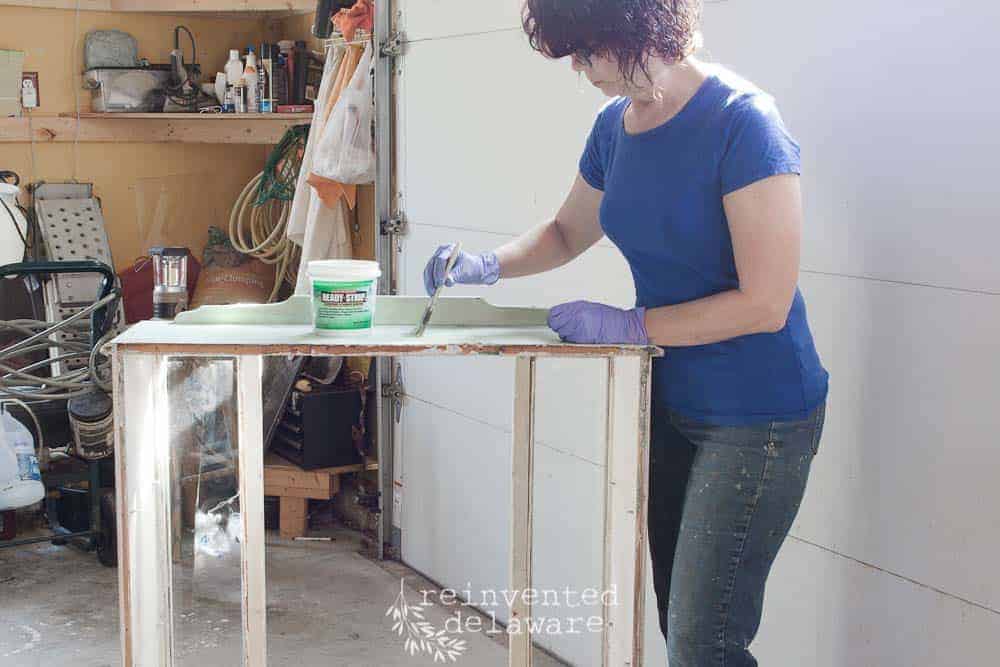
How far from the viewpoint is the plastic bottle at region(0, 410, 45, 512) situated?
3.27 m

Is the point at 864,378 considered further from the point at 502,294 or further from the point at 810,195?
the point at 502,294

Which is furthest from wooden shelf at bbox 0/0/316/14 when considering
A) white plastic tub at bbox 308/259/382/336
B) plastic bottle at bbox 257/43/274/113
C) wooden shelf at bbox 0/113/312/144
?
white plastic tub at bbox 308/259/382/336

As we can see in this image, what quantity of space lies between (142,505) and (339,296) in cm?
39

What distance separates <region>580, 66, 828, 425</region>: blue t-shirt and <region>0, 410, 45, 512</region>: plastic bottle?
7.20 ft

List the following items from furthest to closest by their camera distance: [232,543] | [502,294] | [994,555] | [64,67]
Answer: [64,67]
[502,294]
[232,543]
[994,555]

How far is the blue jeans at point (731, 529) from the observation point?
1.66 m

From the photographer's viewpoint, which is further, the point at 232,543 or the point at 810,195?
the point at 810,195

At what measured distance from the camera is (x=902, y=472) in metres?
2.00

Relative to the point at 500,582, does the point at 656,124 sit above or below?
above

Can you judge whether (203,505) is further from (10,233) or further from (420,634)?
(10,233)

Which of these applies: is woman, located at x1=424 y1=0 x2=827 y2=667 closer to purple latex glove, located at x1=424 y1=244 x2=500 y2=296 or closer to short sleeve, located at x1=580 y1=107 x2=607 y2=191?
short sleeve, located at x1=580 y1=107 x2=607 y2=191

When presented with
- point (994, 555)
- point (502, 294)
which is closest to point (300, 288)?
point (502, 294)

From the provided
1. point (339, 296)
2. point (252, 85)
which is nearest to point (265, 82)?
point (252, 85)

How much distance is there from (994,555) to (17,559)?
2982mm
